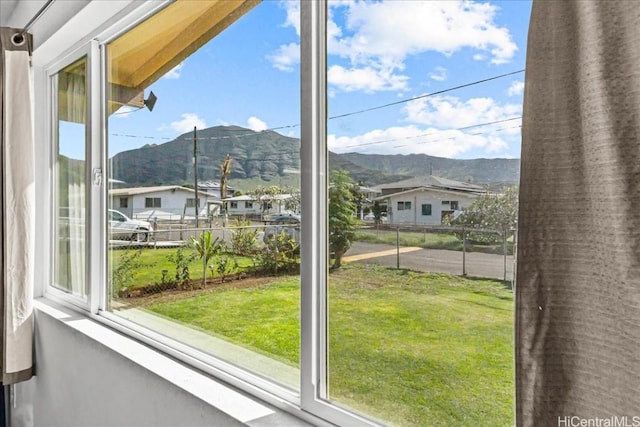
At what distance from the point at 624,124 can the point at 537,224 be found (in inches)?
5.8

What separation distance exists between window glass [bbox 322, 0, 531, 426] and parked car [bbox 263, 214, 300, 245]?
0.15 metres

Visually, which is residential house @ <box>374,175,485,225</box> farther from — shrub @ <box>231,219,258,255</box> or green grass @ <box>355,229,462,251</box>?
shrub @ <box>231,219,258,255</box>

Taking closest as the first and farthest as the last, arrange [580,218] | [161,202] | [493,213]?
[580,218] < [493,213] < [161,202]

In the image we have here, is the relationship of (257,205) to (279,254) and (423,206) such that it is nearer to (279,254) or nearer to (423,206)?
(279,254)

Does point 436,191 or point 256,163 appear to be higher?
point 256,163

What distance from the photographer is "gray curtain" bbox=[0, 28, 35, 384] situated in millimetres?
2307

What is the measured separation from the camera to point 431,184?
993 mm

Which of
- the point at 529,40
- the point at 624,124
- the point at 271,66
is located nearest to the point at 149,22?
the point at 271,66

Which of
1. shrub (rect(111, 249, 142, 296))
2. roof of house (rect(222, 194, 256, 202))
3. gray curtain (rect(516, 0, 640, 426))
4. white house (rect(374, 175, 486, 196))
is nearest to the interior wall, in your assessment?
shrub (rect(111, 249, 142, 296))

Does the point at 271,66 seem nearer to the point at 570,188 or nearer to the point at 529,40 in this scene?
the point at 529,40

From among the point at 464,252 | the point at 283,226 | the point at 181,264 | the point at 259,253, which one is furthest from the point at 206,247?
the point at 464,252

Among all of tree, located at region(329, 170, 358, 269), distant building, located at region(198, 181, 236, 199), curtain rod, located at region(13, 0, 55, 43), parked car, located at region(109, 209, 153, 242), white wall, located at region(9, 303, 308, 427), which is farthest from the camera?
curtain rod, located at region(13, 0, 55, 43)

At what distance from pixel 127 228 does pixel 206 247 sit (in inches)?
26.8

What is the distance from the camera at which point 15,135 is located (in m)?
2.32
